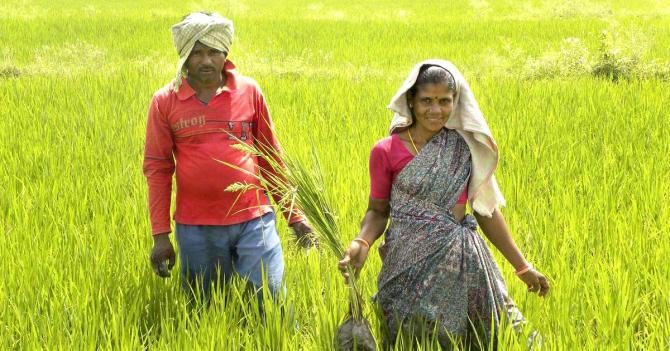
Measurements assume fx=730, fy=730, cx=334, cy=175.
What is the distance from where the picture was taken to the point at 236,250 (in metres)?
2.15

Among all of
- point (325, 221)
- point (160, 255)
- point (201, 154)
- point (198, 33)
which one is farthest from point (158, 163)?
point (325, 221)

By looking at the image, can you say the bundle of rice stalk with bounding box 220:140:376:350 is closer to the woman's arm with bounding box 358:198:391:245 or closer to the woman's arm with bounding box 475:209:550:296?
the woman's arm with bounding box 358:198:391:245

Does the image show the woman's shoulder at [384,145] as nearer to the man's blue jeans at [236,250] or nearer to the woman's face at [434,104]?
the woman's face at [434,104]

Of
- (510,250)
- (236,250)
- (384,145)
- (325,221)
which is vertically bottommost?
(236,250)

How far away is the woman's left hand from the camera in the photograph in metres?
1.80

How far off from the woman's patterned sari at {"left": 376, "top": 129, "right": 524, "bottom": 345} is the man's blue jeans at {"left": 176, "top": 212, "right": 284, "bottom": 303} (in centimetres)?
46

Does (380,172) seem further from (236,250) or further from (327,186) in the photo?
(327,186)

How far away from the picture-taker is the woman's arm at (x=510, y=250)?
1.80 metres

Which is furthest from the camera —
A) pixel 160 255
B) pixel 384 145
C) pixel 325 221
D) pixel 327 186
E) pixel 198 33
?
pixel 327 186

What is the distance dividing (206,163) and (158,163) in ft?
0.52

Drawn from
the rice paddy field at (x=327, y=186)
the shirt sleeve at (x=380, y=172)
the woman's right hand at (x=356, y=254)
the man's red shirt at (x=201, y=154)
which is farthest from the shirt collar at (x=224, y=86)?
the woman's right hand at (x=356, y=254)

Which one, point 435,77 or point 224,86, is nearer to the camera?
point 435,77

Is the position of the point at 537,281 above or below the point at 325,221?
below

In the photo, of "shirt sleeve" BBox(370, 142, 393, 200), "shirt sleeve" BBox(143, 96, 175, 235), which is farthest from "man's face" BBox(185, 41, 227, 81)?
"shirt sleeve" BBox(370, 142, 393, 200)
